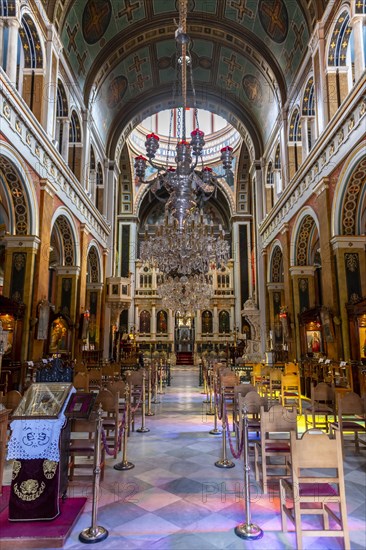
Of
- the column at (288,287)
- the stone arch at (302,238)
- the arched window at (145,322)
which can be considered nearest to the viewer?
the stone arch at (302,238)

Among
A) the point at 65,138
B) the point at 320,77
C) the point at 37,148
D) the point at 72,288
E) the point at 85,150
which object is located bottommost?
the point at 72,288

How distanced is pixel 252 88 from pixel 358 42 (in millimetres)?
9659

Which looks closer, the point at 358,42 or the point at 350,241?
the point at 358,42

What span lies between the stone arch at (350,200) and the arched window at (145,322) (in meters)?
21.5

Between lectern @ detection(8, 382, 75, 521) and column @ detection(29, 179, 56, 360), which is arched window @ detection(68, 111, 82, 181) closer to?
column @ detection(29, 179, 56, 360)

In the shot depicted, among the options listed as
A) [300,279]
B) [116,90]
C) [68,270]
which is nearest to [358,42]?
[300,279]

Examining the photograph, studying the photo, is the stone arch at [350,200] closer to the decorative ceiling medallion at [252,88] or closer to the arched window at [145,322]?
the decorative ceiling medallion at [252,88]

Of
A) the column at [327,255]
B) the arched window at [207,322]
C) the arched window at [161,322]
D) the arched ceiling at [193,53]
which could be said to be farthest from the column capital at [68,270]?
the arched window at [207,322]

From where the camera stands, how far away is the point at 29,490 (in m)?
3.24

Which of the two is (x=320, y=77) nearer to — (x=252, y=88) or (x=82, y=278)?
(x=252, y=88)

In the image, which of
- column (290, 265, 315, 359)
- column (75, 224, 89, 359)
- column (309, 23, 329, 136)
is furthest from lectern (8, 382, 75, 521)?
column (290, 265, 315, 359)

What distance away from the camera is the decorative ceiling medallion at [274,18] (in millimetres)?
13166

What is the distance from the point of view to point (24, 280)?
9617 millimetres

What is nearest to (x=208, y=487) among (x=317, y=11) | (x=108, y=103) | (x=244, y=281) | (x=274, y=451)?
(x=274, y=451)
